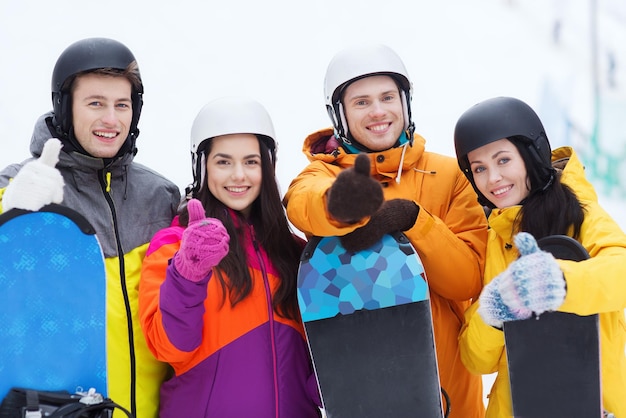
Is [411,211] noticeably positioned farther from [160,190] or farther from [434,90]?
[434,90]

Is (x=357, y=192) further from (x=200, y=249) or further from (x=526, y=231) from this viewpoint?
(x=526, y=231)

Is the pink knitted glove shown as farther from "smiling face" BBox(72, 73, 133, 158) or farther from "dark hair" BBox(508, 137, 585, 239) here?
"dark hair" BBox(508, 137, 585, 239)

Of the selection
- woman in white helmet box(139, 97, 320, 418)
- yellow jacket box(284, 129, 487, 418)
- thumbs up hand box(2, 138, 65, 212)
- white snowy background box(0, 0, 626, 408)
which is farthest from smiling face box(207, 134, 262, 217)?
white snowy background box(0, 0, 626, 408)

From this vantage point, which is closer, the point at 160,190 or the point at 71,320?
the point at 71,320

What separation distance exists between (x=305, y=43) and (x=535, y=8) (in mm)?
2799

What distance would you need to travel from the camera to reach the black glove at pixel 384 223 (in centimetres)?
209

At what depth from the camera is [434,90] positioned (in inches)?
260

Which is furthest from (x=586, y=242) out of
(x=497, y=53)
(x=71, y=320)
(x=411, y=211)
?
(x=497, y=53)

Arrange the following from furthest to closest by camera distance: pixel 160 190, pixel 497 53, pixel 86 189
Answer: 1. pixel 497 53
2. pixel 160 190
3. pixel 86 189

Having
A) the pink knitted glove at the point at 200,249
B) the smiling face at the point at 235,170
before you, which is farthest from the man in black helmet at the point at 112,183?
the pink knitted glove at the point at 200,249

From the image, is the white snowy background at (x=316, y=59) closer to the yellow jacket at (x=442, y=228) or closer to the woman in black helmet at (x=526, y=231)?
the yellow jacket at (x=442, y=228)

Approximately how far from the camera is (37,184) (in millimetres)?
1914

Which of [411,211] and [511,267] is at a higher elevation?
[411,211]

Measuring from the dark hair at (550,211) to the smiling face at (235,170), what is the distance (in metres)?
0.91
